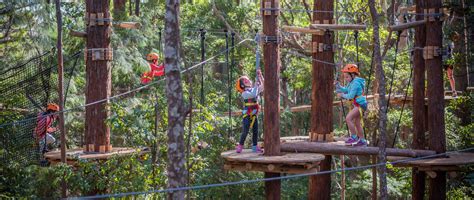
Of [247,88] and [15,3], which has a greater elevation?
[15,3]

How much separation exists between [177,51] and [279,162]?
2.43m

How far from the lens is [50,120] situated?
10047mm

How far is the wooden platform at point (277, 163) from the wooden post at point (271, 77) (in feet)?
0.71

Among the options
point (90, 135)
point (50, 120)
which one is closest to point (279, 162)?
point (90, 135)

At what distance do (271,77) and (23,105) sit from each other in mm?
3868

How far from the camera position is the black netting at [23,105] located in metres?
9.23

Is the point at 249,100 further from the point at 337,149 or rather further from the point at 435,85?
the point at 435,85

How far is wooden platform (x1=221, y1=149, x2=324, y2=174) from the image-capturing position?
7.95 metres

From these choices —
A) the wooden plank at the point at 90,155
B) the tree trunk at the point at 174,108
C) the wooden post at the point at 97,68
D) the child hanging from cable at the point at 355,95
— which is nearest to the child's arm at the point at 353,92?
the child hanging from cable at the point at 355,95

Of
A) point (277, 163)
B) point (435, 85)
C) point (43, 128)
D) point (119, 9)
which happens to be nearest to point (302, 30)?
point (435, 85)

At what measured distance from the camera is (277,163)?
800cm

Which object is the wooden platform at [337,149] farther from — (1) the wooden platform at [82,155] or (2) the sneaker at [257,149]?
(1) the wooden platform at [82,155]

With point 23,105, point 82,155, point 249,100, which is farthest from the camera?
point 23,105

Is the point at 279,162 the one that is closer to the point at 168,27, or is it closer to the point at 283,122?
the point at 168,27
